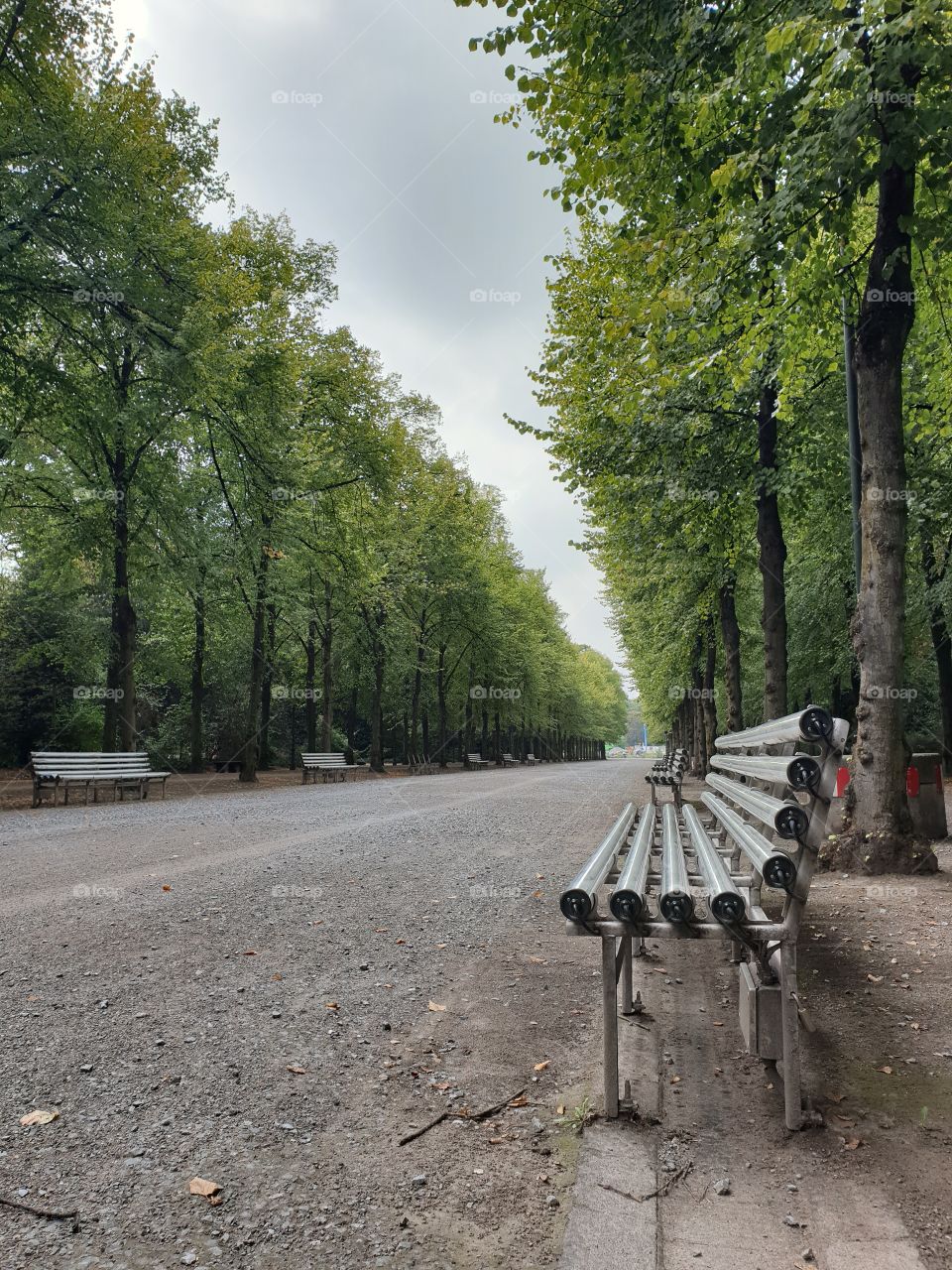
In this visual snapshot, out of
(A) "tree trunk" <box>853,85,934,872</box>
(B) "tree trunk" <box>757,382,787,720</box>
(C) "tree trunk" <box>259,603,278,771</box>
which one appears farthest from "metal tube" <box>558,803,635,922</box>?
(C) "tree trunk" <box>259,603,278,771</box>

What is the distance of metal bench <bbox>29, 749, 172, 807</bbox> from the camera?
46.4 feet

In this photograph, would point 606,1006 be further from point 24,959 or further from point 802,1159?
point 24,959

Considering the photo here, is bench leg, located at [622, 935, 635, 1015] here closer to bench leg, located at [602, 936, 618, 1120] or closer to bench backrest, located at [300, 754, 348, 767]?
bench leg, located at [602, 936, 618, 1120]

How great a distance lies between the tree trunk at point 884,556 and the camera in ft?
22.1

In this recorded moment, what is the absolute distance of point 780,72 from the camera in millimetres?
5926
